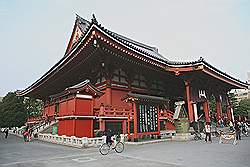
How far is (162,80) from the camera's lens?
22.6 metres

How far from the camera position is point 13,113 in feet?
141

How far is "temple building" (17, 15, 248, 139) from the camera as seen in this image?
547 inches

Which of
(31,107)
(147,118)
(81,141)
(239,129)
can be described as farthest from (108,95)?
(31,107)

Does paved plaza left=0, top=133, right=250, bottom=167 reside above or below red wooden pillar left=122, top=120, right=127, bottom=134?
below

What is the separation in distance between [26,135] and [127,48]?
41.9 feet

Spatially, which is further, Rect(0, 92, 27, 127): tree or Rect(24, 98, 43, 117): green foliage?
Rect(24, 98, 43, 117): green foliage

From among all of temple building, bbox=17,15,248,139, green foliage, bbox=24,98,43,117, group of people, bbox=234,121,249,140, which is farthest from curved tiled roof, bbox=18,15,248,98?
green foliage, bbox=24,98,43,117

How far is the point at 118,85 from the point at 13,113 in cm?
3382

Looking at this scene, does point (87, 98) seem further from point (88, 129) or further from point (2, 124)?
point (2, 124)

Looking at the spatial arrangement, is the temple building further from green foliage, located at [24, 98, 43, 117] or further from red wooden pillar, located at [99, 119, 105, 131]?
green foliage, located at [24, 98, 43, 117]

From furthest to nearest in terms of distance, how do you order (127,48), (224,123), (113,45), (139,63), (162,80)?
1. (224,123)
2. (162,80)
3. (139,63)
4. (127,48)
5. (113,45)

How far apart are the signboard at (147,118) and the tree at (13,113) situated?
1408 inches

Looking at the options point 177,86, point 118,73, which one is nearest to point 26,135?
point 118,73

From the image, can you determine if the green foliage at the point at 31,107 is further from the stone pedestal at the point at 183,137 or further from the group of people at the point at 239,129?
the group of people at the point at 239,129
